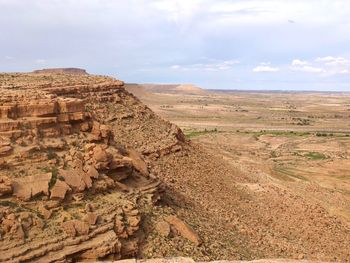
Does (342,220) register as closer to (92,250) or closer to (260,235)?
(260,235)

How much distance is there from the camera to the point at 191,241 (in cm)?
1641

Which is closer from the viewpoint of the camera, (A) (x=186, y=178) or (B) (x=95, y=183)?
(B) (x=95, y=183)

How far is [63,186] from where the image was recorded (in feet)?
48.2

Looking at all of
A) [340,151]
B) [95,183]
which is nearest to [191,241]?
[95,183]

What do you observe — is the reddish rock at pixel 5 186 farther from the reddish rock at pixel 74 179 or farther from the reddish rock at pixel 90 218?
the reddish rock at pixel 90 218

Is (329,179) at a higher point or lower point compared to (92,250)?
lower

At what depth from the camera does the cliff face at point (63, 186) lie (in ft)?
43.9

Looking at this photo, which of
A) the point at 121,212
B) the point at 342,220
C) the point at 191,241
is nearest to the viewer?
the point at 121,212

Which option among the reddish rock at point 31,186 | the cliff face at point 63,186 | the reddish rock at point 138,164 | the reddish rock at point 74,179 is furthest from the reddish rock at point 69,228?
the reddish rock at point 138,164

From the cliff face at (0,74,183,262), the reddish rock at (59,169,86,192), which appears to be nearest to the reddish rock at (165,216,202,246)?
the cliff face at (0,74,183,262)

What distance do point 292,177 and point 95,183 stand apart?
3016cm

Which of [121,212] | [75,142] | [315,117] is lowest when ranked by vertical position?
[315,117]

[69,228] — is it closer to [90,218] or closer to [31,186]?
[90,218]

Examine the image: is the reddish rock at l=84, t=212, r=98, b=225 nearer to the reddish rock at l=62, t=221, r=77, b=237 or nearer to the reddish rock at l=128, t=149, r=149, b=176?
the reddish rock at l=62, t=221, r=77, b=237
